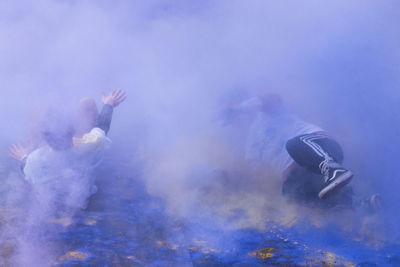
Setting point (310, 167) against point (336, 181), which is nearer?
point (336, 181)

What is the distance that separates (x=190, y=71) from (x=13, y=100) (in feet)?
5.50

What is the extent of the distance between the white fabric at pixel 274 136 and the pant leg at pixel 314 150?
0.82 feet

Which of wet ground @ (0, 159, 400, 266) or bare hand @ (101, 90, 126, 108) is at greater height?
bare hand @ (101, 90, 126, 108)

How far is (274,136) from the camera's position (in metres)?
2.78

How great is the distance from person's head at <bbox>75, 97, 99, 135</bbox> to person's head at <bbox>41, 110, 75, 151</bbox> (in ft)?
0.64

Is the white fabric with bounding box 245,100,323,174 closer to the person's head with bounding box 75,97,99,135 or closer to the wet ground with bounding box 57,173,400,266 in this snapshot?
the wet ground with bounding box 57,173,400,266

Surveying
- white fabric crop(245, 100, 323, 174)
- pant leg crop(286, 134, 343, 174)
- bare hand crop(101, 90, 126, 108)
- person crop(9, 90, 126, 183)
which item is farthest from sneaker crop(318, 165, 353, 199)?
bare hand crop(101, 90, 126, 108)

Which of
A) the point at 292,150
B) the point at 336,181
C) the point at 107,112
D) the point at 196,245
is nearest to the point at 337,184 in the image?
the point at 336,181

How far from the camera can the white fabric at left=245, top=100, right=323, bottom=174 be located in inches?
106

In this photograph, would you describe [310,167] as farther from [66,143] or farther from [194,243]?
[66,143]

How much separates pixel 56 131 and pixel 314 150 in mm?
1569

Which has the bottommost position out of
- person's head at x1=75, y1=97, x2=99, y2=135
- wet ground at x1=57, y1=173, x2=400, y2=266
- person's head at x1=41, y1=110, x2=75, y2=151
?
wet ground at x1=57, y1=173, x2=400, y2=266

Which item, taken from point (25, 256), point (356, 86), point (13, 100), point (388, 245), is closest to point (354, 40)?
point (356, 86)

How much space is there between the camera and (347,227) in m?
2.05
